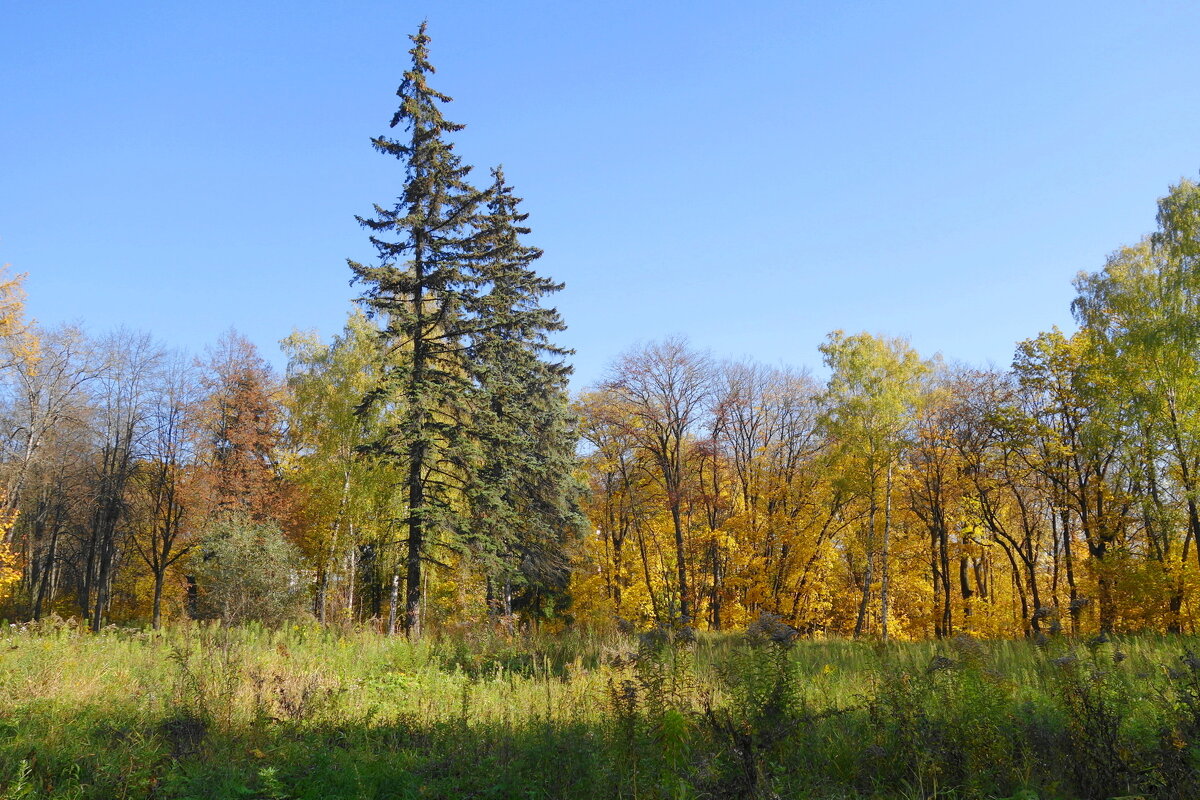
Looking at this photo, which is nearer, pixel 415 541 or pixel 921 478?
pixel 415 541

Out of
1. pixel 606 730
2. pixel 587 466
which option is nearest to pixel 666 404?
pixel 587 466

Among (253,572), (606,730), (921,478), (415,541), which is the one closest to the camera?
(606,730)

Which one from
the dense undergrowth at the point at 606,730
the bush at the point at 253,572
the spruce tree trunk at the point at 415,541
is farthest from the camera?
the bush at the point at 253,572

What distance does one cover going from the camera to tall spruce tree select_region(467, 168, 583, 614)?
17.5 meters

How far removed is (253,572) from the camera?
59.3 ft

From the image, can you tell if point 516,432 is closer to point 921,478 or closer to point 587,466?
point 587,466

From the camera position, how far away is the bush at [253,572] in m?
17.3

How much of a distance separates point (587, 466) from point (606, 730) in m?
22.2

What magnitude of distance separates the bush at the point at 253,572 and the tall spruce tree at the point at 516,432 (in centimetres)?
539

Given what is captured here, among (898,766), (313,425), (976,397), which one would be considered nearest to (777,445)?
(976,397)

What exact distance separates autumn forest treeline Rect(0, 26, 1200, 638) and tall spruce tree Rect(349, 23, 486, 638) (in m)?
0.08

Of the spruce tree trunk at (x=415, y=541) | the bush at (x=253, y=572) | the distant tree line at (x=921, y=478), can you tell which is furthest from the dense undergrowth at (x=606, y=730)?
the distant tree line at (x=921, y=478)

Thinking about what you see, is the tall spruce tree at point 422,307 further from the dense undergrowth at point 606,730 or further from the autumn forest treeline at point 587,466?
the dense undergrowth at point 606,730

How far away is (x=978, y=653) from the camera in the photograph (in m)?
6.95
